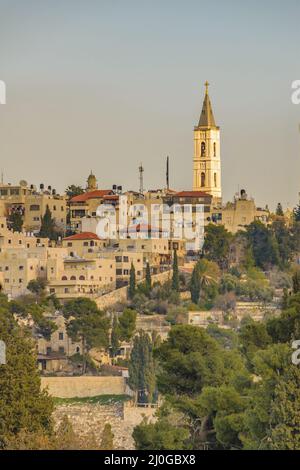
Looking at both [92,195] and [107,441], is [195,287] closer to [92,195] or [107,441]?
[92,195]

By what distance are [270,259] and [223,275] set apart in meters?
3.79

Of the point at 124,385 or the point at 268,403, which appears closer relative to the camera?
the point at 268,403

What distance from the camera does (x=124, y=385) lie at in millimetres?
65250

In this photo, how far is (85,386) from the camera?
65250mm

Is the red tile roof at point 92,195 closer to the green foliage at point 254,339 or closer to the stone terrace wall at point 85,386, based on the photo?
the stone terrace wall at point 85,386

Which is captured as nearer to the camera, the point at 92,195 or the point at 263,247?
the point at 263,247

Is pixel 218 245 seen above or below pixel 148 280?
above

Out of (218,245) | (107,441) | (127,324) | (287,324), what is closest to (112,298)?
(127,324)

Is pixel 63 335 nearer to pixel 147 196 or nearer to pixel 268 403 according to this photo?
pixel 147 196

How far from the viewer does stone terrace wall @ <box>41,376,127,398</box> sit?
212ft

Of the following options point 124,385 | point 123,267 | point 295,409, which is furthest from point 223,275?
point 295,409

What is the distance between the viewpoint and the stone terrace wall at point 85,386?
64.7m

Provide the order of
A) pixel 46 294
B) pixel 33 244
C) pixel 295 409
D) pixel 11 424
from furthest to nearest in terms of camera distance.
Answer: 1. pixel 33 244
2. pixel 46 294
3. pixel 11 424
4. pixel 295 409
